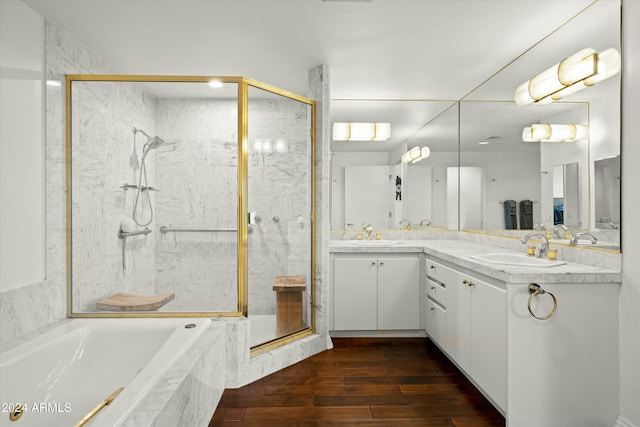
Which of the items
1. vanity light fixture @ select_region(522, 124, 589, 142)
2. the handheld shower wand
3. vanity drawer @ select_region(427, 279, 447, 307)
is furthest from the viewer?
vanity drawer @ select_region(427, 279, 447, 307)

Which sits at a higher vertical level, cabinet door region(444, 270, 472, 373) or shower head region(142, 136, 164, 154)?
shower head region(142, 136, 164, 154)

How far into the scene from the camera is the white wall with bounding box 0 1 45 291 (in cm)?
196

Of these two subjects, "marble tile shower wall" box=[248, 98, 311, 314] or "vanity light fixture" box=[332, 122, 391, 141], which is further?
"vanity light fixture" box=[332, 122, 391, 141]

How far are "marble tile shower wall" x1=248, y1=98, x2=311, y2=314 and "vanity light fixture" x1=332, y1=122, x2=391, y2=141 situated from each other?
71 cm

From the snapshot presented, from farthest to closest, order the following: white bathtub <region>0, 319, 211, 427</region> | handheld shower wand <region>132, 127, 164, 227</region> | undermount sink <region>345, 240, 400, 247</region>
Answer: undermount sink <region>345, 240, 400, 247</region>
handheld shower wand <region>132, 127, 164, 227</region>
white bathtub <region>0, 319, 211, 427</region>

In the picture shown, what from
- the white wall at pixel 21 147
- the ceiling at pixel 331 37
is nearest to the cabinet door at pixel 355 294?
the ceiling at pixel 331 37

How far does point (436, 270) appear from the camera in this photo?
2.98 metres

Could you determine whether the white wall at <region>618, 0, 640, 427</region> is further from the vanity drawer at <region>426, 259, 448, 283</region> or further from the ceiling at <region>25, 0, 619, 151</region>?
the vanity drawer at <region>426, 259, 448, 283</region>

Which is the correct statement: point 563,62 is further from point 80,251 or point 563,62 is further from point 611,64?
point 80,251

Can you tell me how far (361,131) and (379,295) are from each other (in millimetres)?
1637

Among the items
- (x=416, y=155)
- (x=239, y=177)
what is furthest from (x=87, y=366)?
(x=416, y=155)

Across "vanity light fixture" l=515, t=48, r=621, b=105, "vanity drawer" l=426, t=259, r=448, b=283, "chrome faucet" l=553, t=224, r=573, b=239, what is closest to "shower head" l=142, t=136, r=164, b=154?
"vanity drawer" l=426, t=259, r=448, b=283

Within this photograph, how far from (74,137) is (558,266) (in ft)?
10.3

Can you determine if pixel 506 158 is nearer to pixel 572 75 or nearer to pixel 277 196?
pixel 572 75
